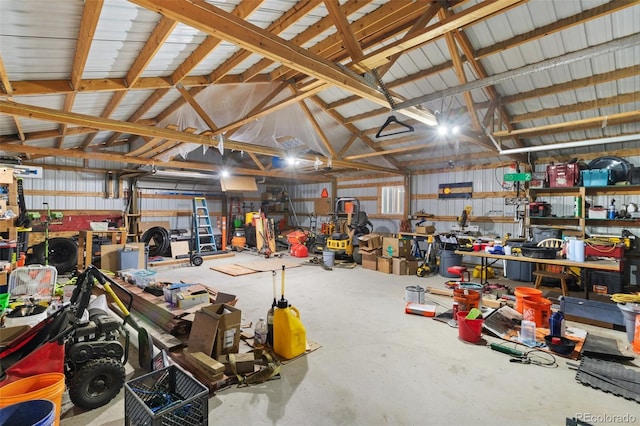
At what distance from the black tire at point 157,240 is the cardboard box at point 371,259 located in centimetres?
540

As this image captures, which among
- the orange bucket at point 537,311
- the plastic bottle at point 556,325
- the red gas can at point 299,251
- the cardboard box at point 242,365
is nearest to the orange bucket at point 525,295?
the orange bucket at point 537,311

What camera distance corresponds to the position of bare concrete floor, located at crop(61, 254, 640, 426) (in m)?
2.04

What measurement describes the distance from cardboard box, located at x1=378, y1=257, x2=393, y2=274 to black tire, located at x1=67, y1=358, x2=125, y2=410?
17.4 feet

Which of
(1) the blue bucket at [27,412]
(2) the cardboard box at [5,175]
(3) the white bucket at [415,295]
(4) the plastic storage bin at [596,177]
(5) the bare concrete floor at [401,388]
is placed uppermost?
(4) the plastic storage bin at [596,177]

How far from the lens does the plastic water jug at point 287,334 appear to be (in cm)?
277

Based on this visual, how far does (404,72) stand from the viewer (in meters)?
4.84

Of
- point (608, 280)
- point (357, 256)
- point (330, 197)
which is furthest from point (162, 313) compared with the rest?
point (330, 197)

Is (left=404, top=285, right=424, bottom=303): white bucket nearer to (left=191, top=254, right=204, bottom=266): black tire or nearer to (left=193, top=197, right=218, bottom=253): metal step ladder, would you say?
(left=191, top=254, right=204, bottom=266): black tire

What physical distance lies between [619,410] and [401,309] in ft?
7.55

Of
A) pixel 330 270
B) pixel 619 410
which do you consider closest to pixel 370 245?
pixel 330 270

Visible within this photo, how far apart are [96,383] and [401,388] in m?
2.29

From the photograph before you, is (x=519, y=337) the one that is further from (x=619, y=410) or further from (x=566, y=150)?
(x=566, y=150)

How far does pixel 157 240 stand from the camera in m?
8.45

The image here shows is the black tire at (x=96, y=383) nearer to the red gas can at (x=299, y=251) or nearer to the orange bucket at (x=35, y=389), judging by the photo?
the orange bucket at (x=35, y=389)
